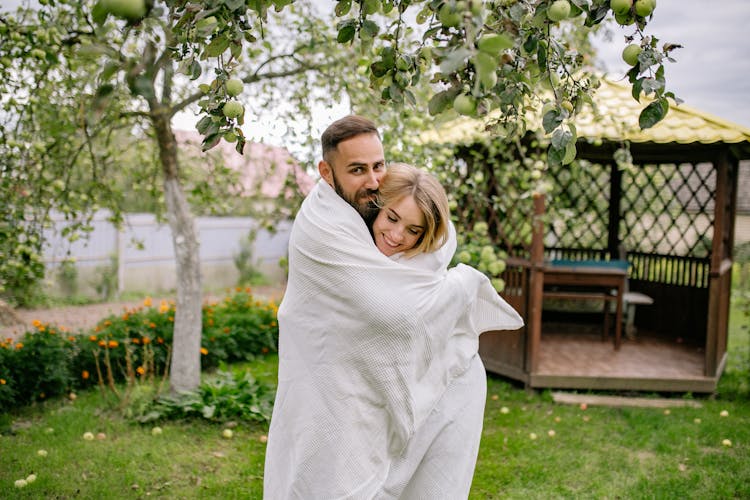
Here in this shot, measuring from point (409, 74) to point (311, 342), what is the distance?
919mm

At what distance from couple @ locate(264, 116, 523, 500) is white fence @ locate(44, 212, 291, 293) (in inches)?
338

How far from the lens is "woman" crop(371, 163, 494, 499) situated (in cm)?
212

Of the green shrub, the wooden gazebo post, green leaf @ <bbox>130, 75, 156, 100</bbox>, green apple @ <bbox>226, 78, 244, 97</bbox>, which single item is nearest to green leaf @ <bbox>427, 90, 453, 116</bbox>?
green apple @ <bbox>226, 78, 244, 97</bbox>

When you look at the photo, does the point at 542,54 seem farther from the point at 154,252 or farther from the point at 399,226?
the point at 154,252

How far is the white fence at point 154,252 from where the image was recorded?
1191cm

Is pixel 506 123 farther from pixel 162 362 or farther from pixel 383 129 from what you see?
pixel 162 362

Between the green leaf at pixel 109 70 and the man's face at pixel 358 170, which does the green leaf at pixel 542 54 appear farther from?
the green leaf at pixel 109 70

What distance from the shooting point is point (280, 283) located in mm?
15461

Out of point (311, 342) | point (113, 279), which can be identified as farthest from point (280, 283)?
point (311, 342)

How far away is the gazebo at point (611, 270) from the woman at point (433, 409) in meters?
2.55

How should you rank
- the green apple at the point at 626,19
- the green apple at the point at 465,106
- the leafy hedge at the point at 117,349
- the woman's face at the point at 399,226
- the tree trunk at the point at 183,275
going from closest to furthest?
the green apple at the point at 465,106 < the green apple at the point at 626,19 < the woman's face at the point at 399,226 < the tree trunk at the point at 183,275 < the leafy hedge at the point at 117,349

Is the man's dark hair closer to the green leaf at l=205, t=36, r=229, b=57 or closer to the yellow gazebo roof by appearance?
the green leaf at l=205, t=36, r=229, b=57

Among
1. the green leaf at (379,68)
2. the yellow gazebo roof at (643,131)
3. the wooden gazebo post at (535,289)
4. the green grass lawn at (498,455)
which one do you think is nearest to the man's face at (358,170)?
the green leaf at (379,68)

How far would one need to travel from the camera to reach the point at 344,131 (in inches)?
91.7
